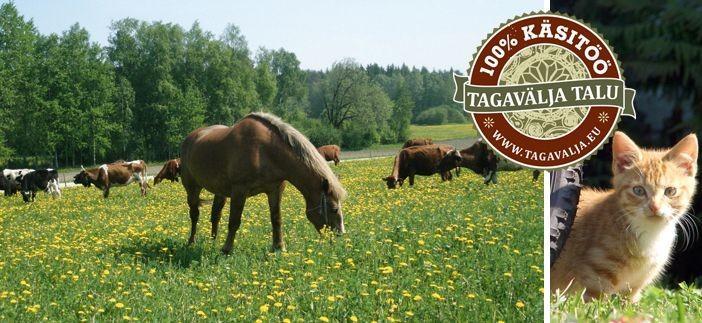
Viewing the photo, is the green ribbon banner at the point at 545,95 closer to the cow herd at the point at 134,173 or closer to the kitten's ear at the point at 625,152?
the kitten's ear at the point at 625,152

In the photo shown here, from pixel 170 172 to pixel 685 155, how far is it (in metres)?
2.45

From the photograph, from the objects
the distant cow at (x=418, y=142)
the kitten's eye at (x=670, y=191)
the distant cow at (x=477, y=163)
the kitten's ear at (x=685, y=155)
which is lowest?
the distant cow at (x=477, y=163)

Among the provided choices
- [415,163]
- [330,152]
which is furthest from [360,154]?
[415,163]

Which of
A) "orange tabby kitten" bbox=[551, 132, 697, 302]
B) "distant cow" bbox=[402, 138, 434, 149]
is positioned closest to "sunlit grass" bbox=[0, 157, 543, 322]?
"distant cow" bbox=[402, 138, 434, 149]

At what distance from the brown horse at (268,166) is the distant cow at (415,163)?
1.26ft

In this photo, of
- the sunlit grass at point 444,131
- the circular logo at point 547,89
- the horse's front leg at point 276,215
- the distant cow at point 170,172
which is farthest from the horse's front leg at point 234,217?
the circular logo at point 547,89

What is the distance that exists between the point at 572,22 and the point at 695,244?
0.61m

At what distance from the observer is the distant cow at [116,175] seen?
8.65 feet

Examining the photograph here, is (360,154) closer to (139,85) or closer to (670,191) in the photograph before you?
(139,85)

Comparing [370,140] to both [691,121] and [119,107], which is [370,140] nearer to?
[119,107]

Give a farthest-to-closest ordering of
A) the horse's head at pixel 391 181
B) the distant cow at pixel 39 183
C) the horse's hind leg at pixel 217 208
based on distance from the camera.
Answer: the horse's head at pixel 391 181 → the horse's hind leg at pixel 217 208 → the distant cow at pixel 39 183

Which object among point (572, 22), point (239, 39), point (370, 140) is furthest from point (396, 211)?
point (572, 22)

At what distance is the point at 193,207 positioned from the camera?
3.20m

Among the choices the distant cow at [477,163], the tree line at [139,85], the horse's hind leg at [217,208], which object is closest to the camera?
the tree line at [139,85]
